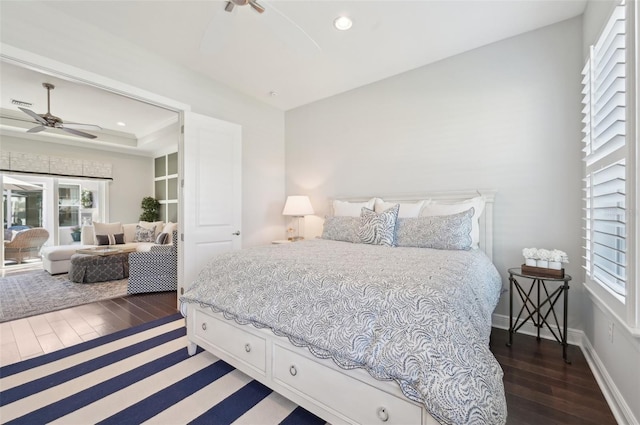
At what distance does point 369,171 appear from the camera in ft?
12.1

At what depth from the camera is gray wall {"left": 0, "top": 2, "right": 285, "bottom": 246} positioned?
2.23 metres

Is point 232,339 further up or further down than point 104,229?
further down

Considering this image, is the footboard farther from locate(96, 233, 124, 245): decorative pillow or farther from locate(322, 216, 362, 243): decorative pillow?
locate(96, 233, 124, 245): decorative pillow

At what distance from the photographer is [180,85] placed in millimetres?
3201

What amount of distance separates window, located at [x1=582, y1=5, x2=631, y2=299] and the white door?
345 cm

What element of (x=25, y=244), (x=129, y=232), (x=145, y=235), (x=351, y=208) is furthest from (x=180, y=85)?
(x=25, y=244)

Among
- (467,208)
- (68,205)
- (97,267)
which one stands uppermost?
(68,205)

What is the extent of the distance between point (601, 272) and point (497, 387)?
156 cm

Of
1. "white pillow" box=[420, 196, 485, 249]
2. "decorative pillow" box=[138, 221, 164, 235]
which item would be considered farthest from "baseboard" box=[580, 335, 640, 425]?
"decorative pillow" box=[138, 221, 164, 235]

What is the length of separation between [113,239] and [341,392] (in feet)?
21.2

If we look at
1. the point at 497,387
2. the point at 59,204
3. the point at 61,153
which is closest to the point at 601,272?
the point at 497,387

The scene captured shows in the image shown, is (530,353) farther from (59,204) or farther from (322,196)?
(59,204)

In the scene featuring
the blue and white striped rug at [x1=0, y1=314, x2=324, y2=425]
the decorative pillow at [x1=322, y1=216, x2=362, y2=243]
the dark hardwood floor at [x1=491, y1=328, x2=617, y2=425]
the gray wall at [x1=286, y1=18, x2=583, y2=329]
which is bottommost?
the dark hardwood floor at [x1=491, y1=328, x2=617, y2=425]

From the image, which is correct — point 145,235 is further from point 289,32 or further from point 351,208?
point 289,32
